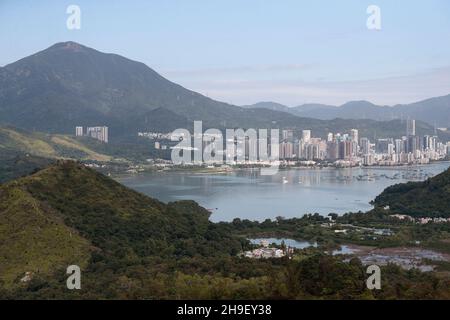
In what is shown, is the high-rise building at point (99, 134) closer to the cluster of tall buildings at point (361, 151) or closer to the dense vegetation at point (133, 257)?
the cluster of tall buildings at point (361, 151)

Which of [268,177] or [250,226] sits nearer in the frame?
[250,226]

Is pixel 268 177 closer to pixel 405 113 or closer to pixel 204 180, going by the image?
pixel 204 180

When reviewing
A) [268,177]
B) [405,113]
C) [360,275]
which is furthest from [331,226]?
[405,113]

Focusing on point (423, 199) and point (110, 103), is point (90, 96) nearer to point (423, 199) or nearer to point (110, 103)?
point (110, 103)

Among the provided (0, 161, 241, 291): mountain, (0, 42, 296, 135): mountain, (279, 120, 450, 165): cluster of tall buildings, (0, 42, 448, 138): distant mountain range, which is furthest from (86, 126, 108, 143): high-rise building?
(0, 161, 241, 291): mountain

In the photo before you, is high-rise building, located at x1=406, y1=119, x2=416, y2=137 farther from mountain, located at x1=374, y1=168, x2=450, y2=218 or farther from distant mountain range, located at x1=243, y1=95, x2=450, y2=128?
mountain, located at x1=374, y1=168, x2=450, y2=218
